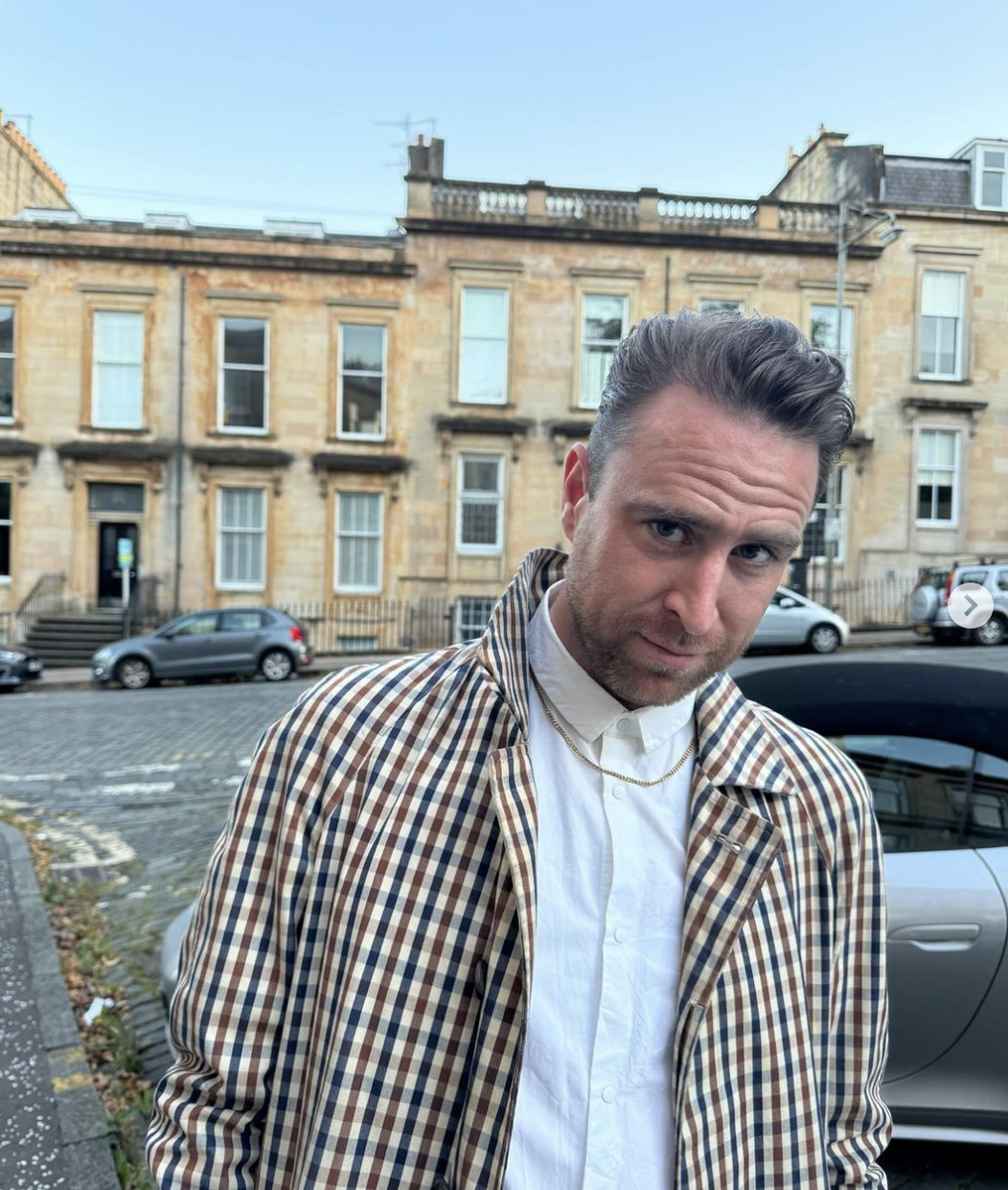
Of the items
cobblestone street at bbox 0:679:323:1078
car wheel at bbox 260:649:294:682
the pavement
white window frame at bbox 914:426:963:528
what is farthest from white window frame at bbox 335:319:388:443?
the pavement

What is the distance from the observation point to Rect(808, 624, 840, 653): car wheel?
769 inches

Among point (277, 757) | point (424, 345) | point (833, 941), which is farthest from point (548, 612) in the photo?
point (424, 345)

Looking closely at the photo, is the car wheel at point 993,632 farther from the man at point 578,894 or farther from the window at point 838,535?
the man at point 578,894

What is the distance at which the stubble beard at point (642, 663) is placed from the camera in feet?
4.65

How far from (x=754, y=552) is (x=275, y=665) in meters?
17.5

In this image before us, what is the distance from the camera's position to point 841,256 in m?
22.4

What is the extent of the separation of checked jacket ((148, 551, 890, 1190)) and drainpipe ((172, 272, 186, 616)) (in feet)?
73.6

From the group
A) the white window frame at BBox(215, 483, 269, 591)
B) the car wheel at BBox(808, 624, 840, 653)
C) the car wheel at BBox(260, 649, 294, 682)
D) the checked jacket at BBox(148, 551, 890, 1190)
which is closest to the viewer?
the checked jacket at BBox(148, 551, 890, 1190)

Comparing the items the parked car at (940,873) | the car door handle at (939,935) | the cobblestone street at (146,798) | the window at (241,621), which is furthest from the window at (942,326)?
the car door handle at (939,935)

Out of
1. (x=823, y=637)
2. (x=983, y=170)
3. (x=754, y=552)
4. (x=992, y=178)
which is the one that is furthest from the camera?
(x=992, y=178)

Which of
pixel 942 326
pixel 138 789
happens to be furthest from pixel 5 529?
pixel 942 326

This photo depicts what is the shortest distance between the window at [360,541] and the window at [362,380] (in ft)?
5.31

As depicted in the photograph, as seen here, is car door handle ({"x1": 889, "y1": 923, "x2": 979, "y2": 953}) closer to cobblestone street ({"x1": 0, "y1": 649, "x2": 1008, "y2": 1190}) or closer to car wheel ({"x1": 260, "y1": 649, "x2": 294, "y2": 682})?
cobblestone street ({"x1": 0, "y1": 649, "x2": 1008, "y2": 1190})

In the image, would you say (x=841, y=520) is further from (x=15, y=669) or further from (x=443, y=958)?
(x=443, y=958)
